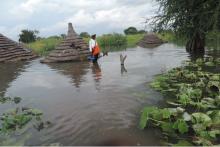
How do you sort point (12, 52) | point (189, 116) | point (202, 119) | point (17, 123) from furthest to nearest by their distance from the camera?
point (12, 52)
point (17, 123)
point (189, 116)
point (202, 119)

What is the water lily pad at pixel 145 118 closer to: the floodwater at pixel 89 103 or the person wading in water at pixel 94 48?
the floodwater at pixel 89 103

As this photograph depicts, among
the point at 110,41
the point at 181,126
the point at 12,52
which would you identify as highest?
the point at 110,41

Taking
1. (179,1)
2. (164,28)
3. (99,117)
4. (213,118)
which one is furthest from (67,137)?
(164,28)

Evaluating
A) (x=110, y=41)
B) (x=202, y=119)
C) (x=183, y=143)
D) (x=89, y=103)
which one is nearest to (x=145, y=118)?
(x=202, y=119)

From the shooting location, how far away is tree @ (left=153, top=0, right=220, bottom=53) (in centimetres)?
1360

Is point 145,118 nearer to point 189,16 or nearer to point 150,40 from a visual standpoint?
point 189,16

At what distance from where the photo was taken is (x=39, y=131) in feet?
19.8

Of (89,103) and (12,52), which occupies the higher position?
(12,52)

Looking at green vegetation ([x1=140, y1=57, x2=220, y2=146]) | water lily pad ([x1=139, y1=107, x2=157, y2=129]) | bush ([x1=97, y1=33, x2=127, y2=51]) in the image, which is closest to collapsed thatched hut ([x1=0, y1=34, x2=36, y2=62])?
bush ([x1=97, y1=33, x2=127, y2=51])

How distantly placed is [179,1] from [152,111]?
993 centimetres

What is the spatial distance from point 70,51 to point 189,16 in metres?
6.49

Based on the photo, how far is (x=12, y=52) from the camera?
2052 centimetres

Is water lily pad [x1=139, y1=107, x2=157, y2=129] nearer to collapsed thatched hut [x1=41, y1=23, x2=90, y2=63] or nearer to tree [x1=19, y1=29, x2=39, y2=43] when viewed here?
collapsed thatched hut [x1=41, y1=23, x2=90, y2=63]

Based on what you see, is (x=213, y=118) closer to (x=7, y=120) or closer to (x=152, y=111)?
(x=152, y=111)
